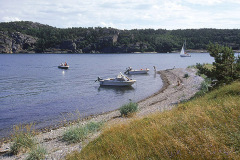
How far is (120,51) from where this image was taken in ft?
600

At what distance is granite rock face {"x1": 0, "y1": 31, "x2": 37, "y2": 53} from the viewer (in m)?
159

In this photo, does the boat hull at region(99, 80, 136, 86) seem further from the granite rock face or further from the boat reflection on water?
the granite rock face

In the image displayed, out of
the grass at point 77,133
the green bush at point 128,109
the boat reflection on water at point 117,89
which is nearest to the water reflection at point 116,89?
the boat reflection on water at point 117,89

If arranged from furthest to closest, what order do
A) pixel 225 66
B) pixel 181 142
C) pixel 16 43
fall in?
pixel 16 43, pixel 225 66, pixel 181 142

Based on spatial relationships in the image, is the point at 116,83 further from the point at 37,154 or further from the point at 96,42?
the point at 96,42

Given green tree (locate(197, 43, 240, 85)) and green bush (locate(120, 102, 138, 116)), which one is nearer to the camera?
green tree (locate(197, 43, 240, 85))

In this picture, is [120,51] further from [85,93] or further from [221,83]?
[221,83]

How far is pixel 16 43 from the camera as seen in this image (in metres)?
169

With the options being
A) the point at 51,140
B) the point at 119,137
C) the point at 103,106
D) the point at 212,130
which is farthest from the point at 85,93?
the point at 212,130

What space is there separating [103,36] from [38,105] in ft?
574

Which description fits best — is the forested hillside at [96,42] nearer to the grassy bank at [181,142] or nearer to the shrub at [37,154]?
the grassy bank at [181,142]

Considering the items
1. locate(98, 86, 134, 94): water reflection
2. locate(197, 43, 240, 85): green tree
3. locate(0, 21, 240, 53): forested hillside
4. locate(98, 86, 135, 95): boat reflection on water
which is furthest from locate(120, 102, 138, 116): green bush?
locate(0, 21, 240, 53): forested hillside

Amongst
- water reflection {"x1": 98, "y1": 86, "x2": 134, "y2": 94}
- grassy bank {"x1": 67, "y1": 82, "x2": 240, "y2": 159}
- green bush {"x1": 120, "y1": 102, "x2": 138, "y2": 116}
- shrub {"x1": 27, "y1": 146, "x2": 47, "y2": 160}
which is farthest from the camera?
water reflection {"x1": 98, "y1": 86, "x2": 134, "y2": 94}

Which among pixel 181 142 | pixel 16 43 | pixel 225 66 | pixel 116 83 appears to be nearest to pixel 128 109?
pixel 225 66
